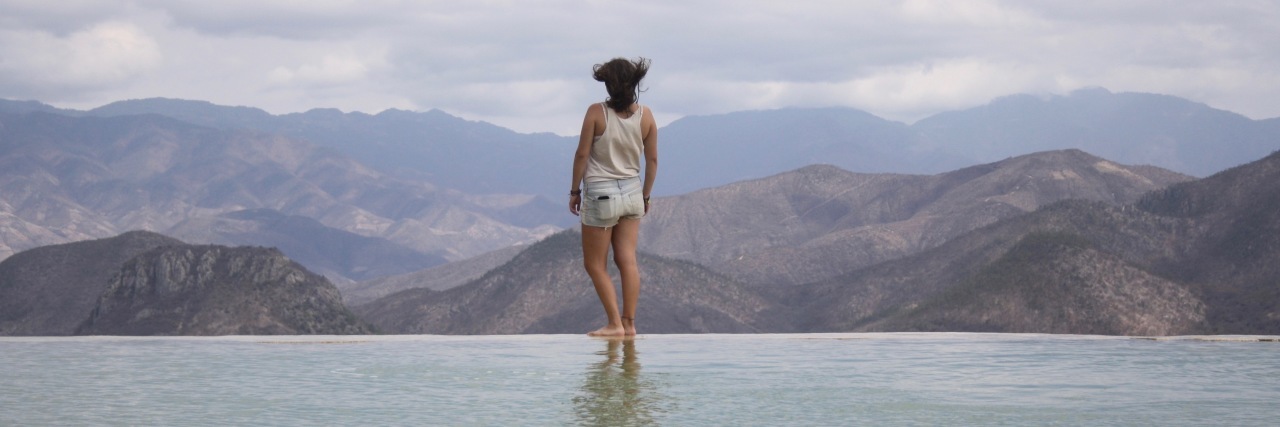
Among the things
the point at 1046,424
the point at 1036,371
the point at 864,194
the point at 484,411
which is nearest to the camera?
the point at 1046,424

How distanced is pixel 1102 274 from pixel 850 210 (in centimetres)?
9326

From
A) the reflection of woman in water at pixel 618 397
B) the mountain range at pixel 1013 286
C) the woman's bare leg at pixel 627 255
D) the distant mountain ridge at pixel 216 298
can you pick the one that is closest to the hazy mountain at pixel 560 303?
the mountain range at pixel 1013 286

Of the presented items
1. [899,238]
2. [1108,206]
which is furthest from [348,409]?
[899,238]

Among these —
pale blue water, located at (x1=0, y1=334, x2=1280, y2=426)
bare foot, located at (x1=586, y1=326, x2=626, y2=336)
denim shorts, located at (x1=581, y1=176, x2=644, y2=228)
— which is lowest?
pale blue water, located at (x1=0, y1=334, x2=1280, y2=426)

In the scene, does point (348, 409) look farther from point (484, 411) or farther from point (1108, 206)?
point (1108, 206)

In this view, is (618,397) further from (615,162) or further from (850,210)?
(850,210)

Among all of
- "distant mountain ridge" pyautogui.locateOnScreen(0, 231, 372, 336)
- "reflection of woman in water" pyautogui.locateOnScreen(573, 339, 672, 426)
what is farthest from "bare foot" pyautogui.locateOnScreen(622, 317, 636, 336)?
"distant mountain ridge" pyautogui.locateOnScreen(0, 231, 372, 336)

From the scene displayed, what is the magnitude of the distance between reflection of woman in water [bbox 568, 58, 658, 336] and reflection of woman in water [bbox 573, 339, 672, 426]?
5.38 feet

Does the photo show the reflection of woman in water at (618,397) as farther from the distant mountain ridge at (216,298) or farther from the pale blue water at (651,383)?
the distant mountain ridge at (216,298)

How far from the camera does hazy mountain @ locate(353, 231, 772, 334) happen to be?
10212cm

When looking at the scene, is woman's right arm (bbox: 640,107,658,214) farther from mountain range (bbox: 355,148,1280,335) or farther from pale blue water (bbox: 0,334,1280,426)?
mountain range (bbox: 355,148,1280,335)

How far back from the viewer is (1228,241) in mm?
91500

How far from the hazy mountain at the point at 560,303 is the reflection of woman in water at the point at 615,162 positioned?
8325cm

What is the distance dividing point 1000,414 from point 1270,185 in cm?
9423
